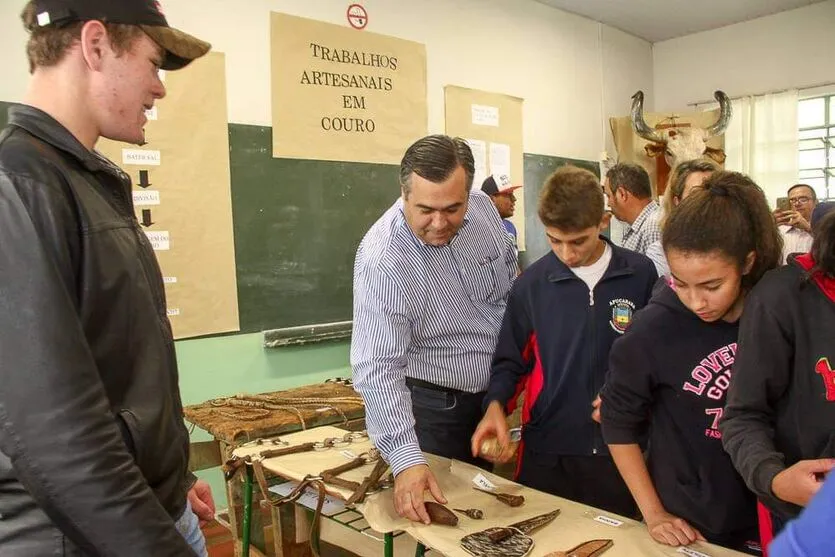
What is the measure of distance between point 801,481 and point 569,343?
92 centimetres

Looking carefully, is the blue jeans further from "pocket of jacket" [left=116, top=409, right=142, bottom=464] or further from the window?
the window

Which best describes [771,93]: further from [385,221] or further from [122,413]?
[122,413]

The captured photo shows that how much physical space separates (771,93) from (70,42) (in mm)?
6574

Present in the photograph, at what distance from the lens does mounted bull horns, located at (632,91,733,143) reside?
233 inches

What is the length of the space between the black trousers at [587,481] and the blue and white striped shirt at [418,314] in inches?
12.8

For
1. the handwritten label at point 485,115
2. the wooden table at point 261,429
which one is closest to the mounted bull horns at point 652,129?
the handwritten label at point 485,115

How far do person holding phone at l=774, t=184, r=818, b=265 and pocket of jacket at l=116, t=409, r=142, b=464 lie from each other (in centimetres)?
331

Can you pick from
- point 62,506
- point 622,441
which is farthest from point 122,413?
point 622,441

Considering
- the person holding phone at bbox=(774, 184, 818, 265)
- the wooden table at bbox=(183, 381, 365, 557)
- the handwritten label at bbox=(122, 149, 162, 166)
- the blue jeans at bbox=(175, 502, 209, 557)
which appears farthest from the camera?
the person holding phone at bbox=(774, 184, 818, 265)

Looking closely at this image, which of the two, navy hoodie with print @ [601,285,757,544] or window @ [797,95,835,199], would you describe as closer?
navy hoodie with print @ [601,285,757,544]

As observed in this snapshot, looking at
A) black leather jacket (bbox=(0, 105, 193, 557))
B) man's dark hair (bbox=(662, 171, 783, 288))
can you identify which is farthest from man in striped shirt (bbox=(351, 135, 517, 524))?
black leather jacket (bbox=(0, 105, 193, 557))

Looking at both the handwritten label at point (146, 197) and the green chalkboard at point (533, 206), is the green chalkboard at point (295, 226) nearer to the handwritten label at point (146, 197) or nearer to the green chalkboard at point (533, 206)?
the handwritten label at point (146, 197)

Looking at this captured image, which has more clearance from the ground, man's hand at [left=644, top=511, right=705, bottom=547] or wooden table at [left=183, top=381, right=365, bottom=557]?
man's hand at [left=644, top=511, right=705, bottom=547]

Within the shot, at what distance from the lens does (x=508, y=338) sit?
2115 millimetres
